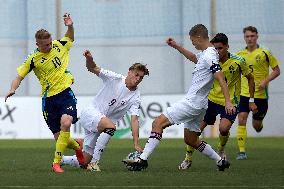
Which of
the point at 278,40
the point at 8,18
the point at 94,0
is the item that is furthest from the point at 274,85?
the point at 8,18

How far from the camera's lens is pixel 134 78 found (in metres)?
14.8

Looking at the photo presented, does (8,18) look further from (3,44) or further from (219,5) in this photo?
(219,5)

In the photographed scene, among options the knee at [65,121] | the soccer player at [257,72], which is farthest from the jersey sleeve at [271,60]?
the knee at [65,121]

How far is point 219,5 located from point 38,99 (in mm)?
6647

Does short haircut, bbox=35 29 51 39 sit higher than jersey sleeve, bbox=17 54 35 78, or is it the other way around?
short haircut, bbox=35 29 51 39

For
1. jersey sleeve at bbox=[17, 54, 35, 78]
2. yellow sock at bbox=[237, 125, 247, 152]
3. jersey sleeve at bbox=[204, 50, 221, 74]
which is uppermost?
jersey sleeve at bbox=[204, 50, 221, 74]

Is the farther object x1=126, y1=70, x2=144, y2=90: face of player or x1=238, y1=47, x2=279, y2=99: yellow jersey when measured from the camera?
x1=238, y1=47, x2=279, y2=99: yellow jersey

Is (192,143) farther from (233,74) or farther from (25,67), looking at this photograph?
(25,67)

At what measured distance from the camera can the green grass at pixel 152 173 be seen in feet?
40.1

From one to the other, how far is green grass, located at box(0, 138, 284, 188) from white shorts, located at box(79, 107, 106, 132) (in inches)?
24.0

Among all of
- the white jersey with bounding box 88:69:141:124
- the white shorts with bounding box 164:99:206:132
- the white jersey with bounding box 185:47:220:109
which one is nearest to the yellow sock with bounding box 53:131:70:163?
the white jersey with bounding box 88:69:141:124

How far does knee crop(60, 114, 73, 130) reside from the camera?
1470 centimetres

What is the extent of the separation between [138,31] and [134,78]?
51.8ft

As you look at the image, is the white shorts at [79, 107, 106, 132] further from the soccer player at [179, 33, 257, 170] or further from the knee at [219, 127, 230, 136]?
the knee at [219, 127, 230, 136]
